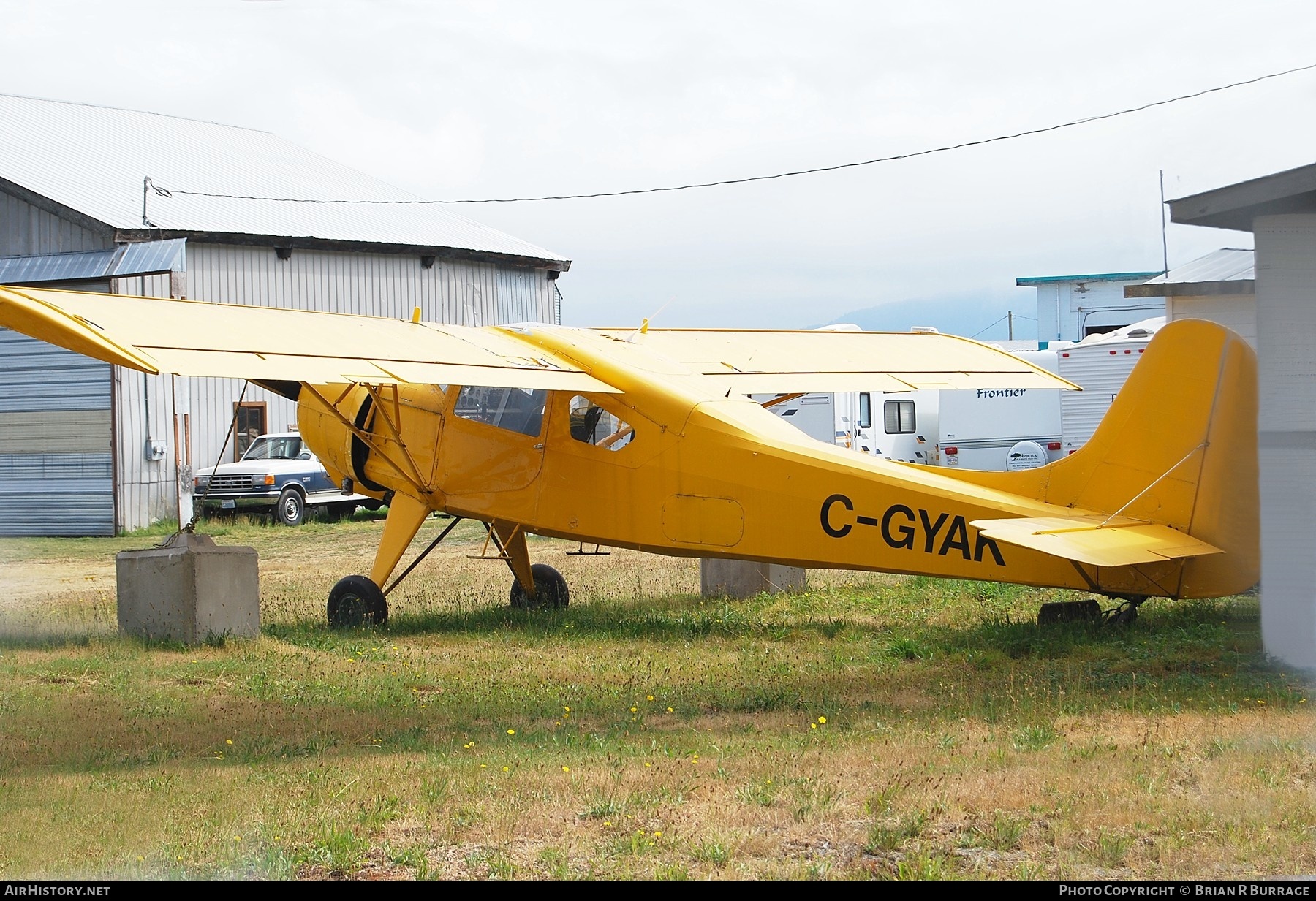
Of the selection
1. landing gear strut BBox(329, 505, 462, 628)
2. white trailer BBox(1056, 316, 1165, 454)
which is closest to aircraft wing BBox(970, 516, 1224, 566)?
landing gear strut BBox(329, 505, 462, 628)

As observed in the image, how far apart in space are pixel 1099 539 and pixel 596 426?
4519mm

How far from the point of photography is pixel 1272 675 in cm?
812

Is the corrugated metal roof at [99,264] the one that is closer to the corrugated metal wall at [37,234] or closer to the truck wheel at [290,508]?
the corrugated metal wall at [37,234]

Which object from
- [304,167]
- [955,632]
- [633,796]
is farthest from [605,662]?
[304,167]

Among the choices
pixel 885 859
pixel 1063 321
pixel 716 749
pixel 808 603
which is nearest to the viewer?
pixel 885 859

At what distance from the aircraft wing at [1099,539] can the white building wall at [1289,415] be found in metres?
0.58

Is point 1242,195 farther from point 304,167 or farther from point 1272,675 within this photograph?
point 304,167

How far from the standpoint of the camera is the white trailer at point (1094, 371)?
2386cm

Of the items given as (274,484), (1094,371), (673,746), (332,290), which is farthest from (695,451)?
(332,290)

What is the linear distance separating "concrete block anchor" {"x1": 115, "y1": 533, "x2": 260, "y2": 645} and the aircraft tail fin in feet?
20.3

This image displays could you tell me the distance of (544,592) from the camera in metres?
12.9

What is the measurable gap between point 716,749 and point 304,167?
101ft

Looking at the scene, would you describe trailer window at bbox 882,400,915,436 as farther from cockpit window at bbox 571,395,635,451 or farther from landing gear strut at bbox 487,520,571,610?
cockpit window at bbox 571,395,635,451

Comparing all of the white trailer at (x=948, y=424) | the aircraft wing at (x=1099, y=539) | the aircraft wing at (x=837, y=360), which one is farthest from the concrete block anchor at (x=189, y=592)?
the white trailer at (x=948, y=424)
